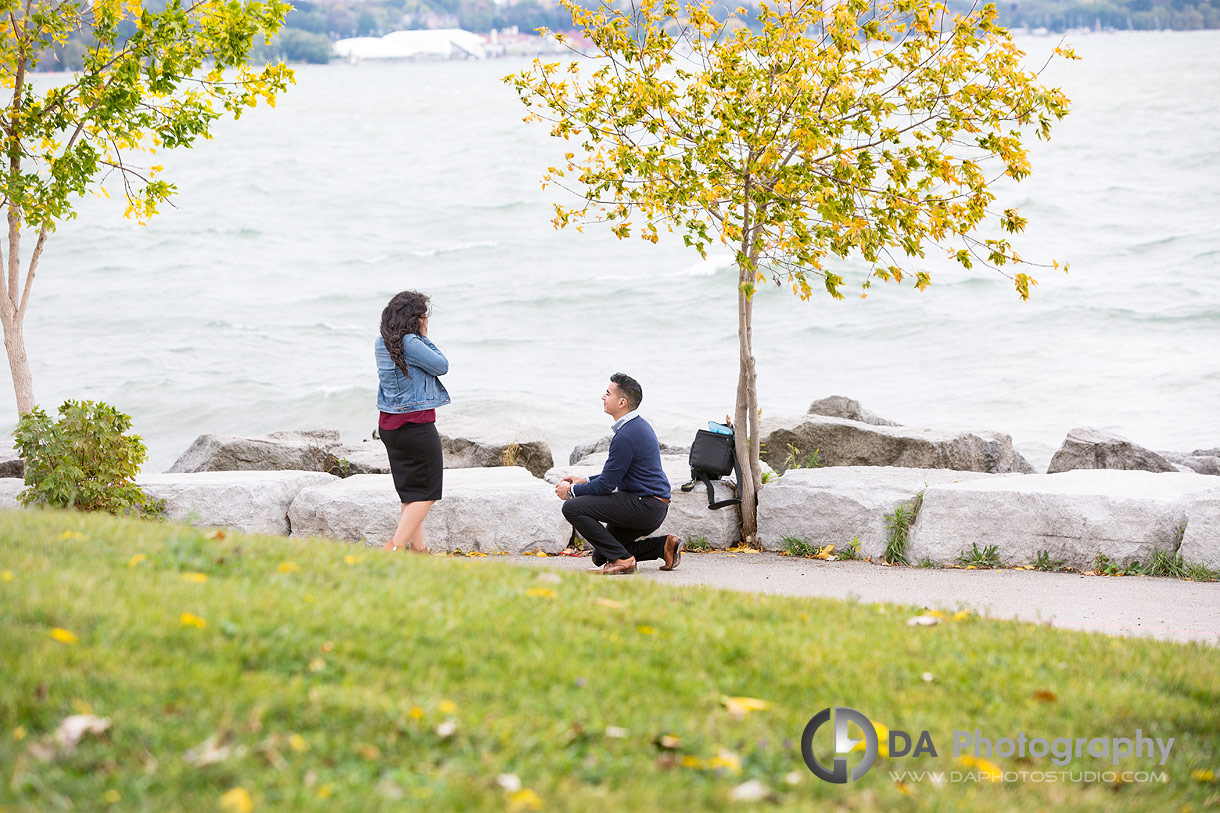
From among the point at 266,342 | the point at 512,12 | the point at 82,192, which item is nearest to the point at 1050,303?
the point at 266,342

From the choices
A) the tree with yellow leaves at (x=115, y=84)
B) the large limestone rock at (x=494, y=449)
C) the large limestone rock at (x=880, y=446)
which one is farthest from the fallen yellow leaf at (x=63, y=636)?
the large limestone rock at (x=880, y=446)

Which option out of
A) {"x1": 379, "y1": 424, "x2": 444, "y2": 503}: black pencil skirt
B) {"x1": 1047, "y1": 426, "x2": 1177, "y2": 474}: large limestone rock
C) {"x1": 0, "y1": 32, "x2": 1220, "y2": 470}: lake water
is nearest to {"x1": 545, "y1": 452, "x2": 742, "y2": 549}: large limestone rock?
{"x1": 379, "y1": 424, "x2": 444, "y2": 503}: black pencil skirt

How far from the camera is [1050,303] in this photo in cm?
2953

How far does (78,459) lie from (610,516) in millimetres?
4110

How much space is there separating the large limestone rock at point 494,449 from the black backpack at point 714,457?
3033 millimetres

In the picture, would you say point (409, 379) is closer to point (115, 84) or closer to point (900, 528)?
point (115, 84)

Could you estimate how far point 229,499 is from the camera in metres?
8.70

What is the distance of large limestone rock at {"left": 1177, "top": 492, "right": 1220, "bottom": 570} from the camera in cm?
747

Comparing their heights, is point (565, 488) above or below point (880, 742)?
above

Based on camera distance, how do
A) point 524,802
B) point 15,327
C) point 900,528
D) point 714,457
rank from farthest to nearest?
point 714,457
point 15,327
point 900,528
point 524,802

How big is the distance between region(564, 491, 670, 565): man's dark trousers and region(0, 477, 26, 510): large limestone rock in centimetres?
459

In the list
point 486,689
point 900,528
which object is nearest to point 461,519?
point 900,528

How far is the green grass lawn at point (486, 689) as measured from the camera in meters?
3.20

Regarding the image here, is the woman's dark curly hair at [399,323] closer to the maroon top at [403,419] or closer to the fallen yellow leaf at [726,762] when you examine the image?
the maroon top at [403,419]
